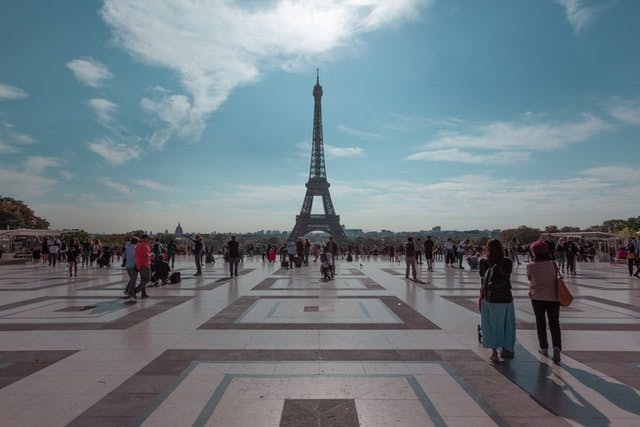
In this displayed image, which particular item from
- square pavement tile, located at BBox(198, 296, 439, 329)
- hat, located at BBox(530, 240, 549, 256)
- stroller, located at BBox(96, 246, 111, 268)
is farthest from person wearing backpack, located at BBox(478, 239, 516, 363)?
stroller, located at BBox(96, 246, 111, 268)

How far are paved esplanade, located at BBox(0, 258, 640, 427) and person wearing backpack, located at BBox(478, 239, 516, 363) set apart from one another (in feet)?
0.74

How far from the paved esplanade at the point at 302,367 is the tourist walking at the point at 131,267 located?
2.62 ft

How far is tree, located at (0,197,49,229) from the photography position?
64.8 meters

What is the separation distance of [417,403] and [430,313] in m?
4.94

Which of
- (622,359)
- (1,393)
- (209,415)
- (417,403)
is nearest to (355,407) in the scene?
(417,403)

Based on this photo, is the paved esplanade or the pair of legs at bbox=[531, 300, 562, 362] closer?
the paved esplanade

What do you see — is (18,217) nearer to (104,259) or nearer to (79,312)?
(104,259)

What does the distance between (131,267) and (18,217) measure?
68.7m

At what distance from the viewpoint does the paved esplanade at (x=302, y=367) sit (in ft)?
12.7

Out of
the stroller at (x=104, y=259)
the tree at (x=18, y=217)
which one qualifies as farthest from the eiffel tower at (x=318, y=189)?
the stroller at (x=104, y=259)

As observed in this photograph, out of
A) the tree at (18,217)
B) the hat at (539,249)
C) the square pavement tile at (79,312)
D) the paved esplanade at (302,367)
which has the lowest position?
the paved esplanade at (302,367)

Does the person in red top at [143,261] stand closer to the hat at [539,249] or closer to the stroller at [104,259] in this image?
the hat at [539,249]

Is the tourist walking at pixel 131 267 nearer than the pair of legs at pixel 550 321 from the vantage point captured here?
No

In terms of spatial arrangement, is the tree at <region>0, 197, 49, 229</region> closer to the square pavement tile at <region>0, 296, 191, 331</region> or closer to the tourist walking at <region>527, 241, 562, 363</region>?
the square pavement tile at <region>0, 296, 191, 331</region>
